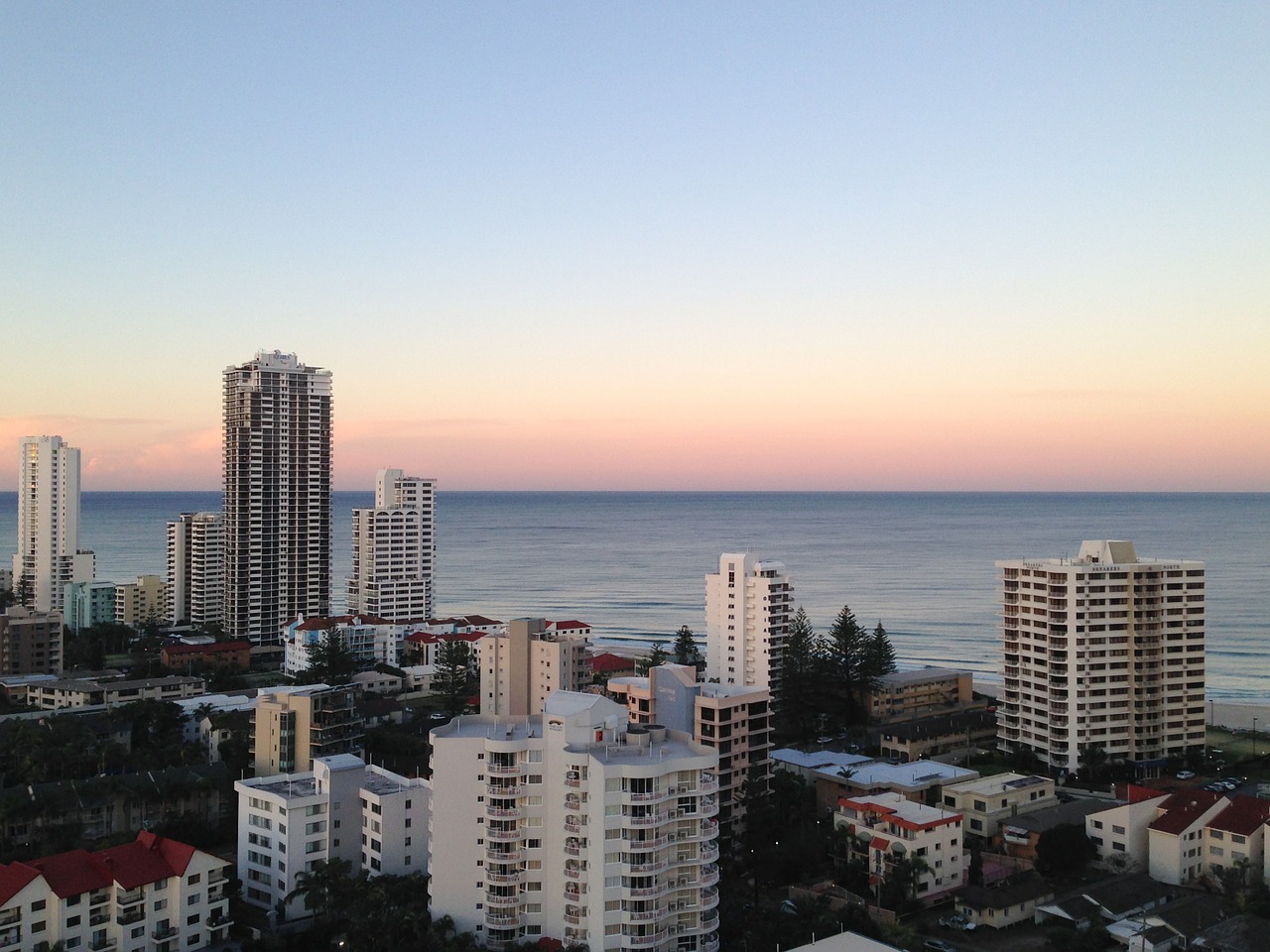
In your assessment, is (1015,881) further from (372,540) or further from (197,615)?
(197,615)

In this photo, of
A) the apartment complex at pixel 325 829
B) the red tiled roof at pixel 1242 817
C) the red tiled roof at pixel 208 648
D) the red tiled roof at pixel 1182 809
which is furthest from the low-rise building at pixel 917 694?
the red tiled roof at pixel 208 648

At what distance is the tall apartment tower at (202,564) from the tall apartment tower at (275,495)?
407 cm

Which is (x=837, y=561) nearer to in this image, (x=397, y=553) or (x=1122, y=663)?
(x=397, y=553)

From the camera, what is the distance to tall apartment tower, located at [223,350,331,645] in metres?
63.1

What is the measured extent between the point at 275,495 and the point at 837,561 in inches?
2301

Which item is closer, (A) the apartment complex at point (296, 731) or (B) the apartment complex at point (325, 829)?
(B) the apartment complex at point (325, 829)

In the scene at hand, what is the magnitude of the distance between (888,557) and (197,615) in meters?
65.8

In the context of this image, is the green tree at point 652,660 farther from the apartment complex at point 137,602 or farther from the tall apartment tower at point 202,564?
the apartment complex at point 137,602

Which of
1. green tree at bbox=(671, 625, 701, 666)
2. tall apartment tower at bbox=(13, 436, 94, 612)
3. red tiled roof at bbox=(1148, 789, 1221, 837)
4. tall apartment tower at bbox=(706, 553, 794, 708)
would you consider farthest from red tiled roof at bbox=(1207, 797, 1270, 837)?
tall apartment tower at bbox=(13, 436, 94, 612)

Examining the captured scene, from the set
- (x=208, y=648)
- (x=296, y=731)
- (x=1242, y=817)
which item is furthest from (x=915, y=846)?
(x=208, y=648)

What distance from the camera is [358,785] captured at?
2506 cm

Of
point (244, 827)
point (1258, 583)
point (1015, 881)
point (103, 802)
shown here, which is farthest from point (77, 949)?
point (1258, 583)

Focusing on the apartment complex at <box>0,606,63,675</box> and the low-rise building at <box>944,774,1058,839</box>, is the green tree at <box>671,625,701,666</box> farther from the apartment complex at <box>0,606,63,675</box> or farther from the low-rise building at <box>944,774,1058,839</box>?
the apartment complex at <box>0,606,63,675</box>

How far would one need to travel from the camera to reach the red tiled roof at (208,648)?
177ft
